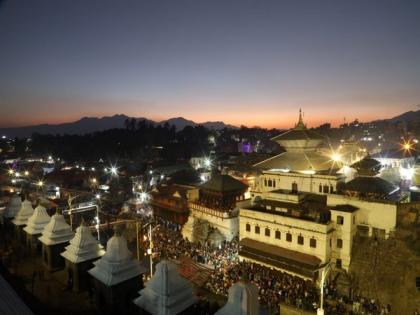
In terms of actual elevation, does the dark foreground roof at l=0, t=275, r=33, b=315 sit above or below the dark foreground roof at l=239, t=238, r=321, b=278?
above

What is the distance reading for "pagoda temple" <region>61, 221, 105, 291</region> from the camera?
35.6 ft

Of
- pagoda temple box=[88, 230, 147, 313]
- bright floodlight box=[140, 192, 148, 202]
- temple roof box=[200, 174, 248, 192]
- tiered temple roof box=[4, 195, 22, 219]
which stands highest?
tiered temple roof box=[4, 195, 22, 219]

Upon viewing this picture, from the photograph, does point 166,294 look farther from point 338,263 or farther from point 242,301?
point 338,263

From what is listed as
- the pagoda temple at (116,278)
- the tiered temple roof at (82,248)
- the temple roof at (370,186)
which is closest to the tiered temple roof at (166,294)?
the pagoda temple at (116,278)

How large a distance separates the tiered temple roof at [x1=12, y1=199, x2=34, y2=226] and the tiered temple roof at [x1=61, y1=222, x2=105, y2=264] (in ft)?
17.3

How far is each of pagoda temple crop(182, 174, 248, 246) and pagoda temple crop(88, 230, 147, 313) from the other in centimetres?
2239

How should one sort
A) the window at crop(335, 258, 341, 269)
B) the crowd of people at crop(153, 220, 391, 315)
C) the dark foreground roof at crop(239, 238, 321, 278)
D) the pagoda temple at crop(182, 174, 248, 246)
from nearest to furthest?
the crowd of people at crop(153, 220, 391, 315) < the dark foreground roof at crop(239, 238, 321, 278) < the window at crop(335, 258, 341, 269) < the pagoda temple at crop(182, 174, 248, 246)

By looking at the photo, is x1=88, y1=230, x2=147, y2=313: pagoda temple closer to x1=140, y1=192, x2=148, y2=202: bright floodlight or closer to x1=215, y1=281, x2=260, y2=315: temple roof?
x1=215, y1=281, x2=260, y2=315: temple roof

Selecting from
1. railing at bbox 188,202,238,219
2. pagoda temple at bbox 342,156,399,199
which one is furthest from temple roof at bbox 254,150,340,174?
railing at bbox 188,202,238,219

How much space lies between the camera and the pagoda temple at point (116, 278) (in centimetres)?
949

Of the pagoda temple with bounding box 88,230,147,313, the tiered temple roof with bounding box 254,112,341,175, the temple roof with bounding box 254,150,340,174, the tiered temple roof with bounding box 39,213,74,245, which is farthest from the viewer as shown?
the tiered temple roof with bounding box 254,112,341,175

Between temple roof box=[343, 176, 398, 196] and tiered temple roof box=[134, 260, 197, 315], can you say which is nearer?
tiered temple roof box=[134, 260, 197, 315]

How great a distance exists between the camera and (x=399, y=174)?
4475 cm

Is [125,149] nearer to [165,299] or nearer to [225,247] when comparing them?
[225,247]
